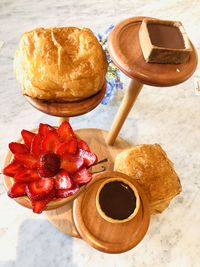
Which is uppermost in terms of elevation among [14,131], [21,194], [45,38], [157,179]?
[45,38]

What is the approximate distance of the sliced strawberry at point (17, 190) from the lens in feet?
1.82

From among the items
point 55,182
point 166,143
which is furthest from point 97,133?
point 55,182

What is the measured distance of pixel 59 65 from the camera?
0.63m

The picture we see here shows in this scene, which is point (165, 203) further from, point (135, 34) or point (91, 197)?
point (135, 34)

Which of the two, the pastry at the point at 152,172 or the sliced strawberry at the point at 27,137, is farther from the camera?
the pastry at the point at 152,172

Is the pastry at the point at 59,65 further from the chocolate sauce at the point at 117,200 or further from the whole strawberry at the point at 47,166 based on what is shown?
the chocolate sauce at the point at 117,200

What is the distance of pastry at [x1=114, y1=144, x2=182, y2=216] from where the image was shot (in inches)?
31.1

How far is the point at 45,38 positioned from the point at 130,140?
557mm

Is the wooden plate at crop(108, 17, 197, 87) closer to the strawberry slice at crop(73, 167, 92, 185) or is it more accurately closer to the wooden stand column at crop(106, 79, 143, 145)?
the wooden stand column at crop(106, 79, 143, 145)

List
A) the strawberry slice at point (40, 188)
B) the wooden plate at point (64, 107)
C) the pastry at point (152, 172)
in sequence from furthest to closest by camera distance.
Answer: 1. the pastry at point (152, 172)
2. the wooden plate at point (64, 107)
3. the strawberry slice at point (40, 188)

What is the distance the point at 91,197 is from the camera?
2.28 ft

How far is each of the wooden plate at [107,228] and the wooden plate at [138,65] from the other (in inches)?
10.6

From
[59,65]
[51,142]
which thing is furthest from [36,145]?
[59,65]

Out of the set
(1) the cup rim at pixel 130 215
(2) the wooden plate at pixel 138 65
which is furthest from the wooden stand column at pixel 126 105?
(1) the cup rim at pixel 130 215
